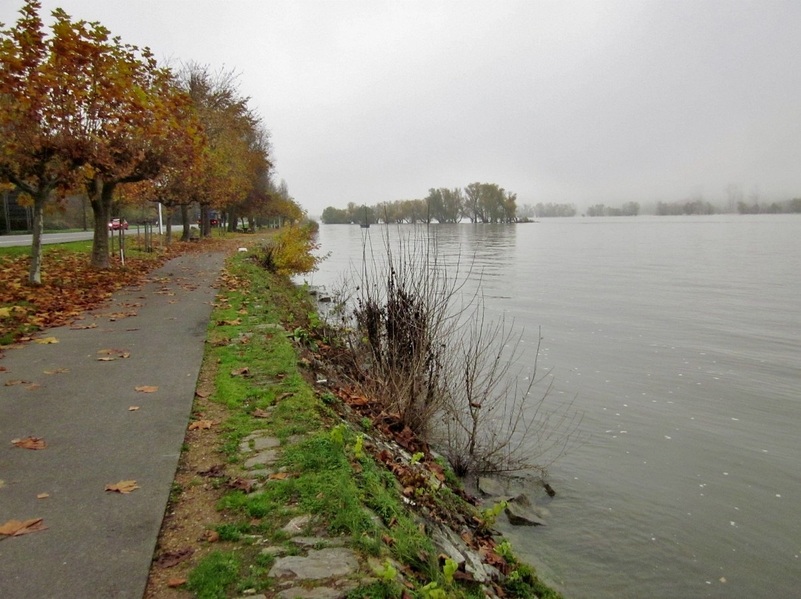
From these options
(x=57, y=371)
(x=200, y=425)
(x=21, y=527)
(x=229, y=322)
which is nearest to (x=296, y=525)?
(x=21, y=527)

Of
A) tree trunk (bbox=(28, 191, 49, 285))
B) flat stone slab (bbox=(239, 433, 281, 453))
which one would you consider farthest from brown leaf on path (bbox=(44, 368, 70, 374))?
tree trunk (bbox=(28, 191, 49, 285))

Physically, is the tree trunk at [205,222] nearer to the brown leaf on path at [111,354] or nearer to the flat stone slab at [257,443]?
the brown leaf on path at [111,354]

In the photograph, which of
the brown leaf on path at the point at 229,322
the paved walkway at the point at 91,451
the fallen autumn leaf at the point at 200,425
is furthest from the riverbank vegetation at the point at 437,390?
the fallen autumn leaf at the point at 200,425

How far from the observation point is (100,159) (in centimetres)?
1341

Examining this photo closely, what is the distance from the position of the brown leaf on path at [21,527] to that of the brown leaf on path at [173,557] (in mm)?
854

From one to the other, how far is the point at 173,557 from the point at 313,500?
0.99 m

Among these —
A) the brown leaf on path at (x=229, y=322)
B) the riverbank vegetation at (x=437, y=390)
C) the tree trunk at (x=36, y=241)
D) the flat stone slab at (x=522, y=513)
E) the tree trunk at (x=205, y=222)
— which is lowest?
the flat stone slab at (x=522, y=513)

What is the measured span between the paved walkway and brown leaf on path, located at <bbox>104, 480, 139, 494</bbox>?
0.05 m

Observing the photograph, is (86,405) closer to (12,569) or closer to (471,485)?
(12,569)

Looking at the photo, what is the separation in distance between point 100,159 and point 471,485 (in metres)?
11.4

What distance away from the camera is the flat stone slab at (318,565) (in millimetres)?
3299

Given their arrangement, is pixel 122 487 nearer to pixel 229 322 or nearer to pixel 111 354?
pixel 111 354

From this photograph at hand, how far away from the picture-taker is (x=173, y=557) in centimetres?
340

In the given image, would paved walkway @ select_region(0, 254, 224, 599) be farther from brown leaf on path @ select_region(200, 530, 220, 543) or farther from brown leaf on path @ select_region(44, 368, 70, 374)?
brown leaf on path @ select_region(200, 530, 220, 543)
